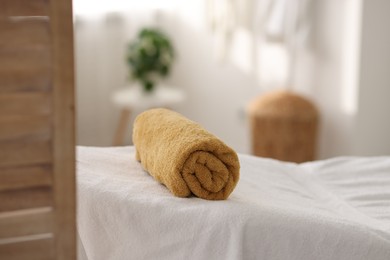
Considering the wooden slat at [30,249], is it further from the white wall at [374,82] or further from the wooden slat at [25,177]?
the white wall at [374,82]

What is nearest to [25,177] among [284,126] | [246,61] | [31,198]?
[31,198]

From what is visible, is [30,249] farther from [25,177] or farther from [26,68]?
[26,68]

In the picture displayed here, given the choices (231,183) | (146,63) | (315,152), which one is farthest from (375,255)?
(146,63)

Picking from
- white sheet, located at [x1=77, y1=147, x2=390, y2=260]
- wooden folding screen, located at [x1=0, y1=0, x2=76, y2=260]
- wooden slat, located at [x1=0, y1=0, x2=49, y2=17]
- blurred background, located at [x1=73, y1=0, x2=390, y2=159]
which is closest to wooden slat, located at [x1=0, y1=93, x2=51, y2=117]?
wooden folding screen, located at [x1=0, y1=0, x2=76, y2=260]

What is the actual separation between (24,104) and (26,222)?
0.64ft

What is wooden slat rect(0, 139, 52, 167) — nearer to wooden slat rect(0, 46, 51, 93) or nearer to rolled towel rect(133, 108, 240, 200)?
wooden slat rect(0, 46, 51, 93)

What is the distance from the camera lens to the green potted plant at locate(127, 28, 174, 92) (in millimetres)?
4312

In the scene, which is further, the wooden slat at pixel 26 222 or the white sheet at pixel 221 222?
the white sheet at pixel 221 222

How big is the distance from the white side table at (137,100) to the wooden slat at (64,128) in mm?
2899

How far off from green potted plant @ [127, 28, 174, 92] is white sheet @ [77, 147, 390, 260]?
224 cm

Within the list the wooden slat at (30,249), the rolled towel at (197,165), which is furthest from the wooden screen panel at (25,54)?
the rolled towel at (197,165)

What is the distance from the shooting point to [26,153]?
4.35 ft

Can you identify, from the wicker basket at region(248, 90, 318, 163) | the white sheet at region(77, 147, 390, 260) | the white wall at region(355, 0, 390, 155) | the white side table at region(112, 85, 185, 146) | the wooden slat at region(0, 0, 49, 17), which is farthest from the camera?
the white side table at region(112, 85, 185, 146)

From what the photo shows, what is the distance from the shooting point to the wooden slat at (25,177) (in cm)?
132
